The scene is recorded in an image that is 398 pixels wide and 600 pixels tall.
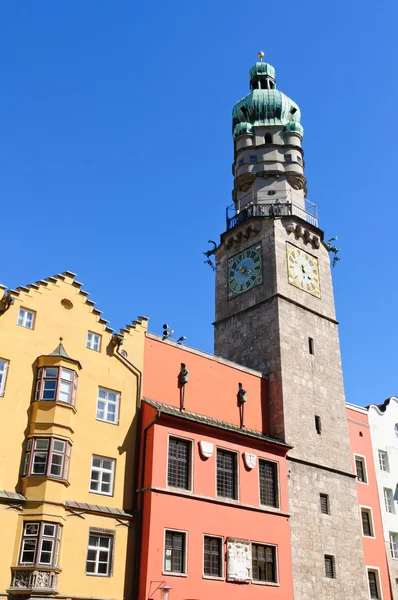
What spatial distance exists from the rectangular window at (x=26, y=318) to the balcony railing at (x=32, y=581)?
9678 millimetres

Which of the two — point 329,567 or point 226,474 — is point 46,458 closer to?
point 226,474

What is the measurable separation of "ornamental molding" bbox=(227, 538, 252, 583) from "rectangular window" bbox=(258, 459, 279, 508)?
287 centimetres

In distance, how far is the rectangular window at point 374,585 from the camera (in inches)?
1436

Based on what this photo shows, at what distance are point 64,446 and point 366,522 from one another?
69.0ft

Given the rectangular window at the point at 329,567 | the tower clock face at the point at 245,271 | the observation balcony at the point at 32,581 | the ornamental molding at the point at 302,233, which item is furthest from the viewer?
the ornamental molding at the point at 302,233

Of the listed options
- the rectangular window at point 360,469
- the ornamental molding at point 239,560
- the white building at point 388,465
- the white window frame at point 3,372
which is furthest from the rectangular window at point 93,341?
the white building at point 388,465

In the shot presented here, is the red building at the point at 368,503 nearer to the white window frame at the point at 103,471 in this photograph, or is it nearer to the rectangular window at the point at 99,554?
the white window frame at the point at 103,471

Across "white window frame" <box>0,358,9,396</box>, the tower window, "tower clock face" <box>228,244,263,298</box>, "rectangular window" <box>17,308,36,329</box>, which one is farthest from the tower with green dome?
"white window frame" <box>0,358,9,396</box>

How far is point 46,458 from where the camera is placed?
2552cm

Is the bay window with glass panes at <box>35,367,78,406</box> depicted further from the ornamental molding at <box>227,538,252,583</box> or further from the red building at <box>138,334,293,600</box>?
the ornamental molding at <box>227,538,252,583</box>

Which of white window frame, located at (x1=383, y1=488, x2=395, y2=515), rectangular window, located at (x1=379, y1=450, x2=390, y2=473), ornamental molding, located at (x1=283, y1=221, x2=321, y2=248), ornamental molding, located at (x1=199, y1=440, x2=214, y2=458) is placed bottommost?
ornamental molding, located at (x1=199, y1=440, x2=214, y2=458)

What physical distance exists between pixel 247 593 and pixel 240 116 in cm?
3534

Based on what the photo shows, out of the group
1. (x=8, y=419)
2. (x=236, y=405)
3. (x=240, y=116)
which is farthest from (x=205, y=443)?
(x=240, y=116)

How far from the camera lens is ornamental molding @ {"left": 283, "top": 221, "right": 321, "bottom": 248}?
42781mm
